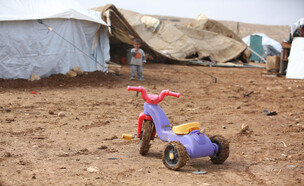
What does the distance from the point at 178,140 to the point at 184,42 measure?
15.3 metres

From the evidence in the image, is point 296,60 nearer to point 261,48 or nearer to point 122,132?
point 122,132

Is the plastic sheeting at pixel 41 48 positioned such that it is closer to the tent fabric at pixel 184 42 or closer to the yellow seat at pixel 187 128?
the tent fabric at pixel 184 42

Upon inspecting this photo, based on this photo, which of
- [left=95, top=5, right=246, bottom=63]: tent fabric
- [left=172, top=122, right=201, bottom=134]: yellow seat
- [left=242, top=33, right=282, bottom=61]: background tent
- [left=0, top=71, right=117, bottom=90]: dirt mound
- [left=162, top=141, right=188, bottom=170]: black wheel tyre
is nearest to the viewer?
[left=162, top=141, right=188, bottom=170]: black wheel tyre

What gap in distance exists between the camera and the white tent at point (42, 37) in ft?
33.3

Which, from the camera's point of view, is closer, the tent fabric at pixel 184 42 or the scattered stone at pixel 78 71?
the scattered stone at pixel 78 71

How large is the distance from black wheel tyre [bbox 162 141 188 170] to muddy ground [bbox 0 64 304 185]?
0.29 feet

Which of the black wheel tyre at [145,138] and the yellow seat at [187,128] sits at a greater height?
the yellow seat at [187,128]

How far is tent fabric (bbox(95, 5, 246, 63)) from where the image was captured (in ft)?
61.8

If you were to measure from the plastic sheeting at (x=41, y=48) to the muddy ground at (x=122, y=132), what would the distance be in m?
0.56

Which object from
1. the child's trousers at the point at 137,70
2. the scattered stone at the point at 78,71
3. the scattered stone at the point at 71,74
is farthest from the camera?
the child's trousers at the point at 137,70

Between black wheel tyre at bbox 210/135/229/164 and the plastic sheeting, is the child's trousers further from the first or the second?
black wheel tyre at bbox 210/135/229/164

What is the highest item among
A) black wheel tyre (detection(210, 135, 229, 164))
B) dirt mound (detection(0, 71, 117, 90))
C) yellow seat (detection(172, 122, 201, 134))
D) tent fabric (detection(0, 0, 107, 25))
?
tent fabric (detection(0, 0, 107, 25))

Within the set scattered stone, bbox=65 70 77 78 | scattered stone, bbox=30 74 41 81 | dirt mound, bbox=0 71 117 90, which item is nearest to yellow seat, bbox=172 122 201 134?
dirt mound, bbox=0 71 117 90

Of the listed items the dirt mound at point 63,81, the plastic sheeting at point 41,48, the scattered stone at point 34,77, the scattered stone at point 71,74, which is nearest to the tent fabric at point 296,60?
the dirt mound at point 63,81
